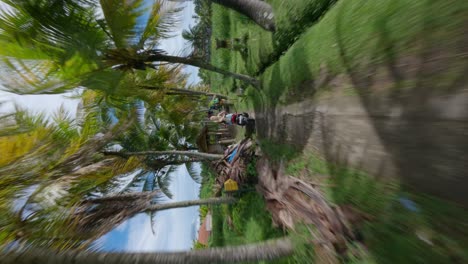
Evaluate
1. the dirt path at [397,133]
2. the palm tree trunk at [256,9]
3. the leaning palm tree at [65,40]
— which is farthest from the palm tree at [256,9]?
the dirt path at [397,133]

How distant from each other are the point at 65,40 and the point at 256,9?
4.70 m

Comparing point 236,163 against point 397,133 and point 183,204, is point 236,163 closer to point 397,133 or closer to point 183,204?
point 183,204

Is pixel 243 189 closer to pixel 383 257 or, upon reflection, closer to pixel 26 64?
pixel 383 257

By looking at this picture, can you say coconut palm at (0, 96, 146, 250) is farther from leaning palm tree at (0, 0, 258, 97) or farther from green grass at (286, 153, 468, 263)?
green grass at (286, 153, 468, 263)

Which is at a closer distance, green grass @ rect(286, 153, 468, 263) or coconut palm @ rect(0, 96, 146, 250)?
green grass @ rect(286, 153, 468, 263)

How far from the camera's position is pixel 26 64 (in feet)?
14.3

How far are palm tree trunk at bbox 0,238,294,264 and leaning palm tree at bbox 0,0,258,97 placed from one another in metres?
2.67

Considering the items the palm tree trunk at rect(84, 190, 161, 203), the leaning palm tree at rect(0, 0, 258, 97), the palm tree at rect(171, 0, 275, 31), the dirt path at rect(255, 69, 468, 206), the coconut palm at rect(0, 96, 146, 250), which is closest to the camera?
the dirt path at rect(255, 69, 468, 206)

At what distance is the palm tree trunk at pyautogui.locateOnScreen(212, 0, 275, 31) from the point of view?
696 cm

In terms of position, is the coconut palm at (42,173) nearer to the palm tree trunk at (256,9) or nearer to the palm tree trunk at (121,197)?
the palm tree trunk at (121,197)

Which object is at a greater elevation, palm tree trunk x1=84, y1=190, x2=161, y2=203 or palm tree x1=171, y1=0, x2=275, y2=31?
palm tree x1=171, y1=0, x2=275, y2=31

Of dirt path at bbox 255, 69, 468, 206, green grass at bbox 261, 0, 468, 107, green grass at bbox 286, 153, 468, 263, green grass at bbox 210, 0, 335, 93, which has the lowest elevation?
green grass at bbox 286, 153, 468, 263

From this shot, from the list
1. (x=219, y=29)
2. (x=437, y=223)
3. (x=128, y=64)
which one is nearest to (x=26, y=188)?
(x=128, y=64)

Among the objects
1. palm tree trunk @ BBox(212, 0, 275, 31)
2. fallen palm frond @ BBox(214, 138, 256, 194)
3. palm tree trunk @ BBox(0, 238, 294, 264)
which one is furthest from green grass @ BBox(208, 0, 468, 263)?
fallen palm frond @ BBox(214, 138, 256, 194)
